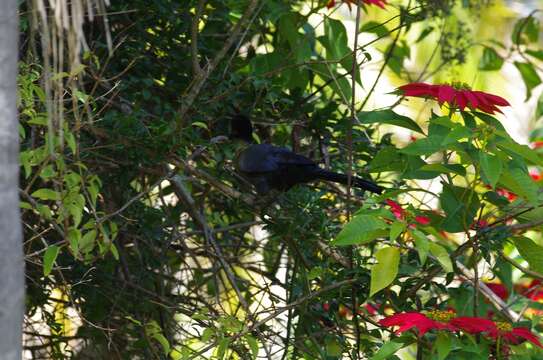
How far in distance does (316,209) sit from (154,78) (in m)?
0.86

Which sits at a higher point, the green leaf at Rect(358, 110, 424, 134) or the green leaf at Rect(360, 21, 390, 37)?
the green leaf at Rect(360, 21, 390, 37)

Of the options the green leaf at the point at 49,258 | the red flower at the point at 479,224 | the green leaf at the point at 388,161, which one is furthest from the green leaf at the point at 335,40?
the green leaf at the point at 49,258

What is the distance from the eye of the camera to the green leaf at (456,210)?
2.59 metres

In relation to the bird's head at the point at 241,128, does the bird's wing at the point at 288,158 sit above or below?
below

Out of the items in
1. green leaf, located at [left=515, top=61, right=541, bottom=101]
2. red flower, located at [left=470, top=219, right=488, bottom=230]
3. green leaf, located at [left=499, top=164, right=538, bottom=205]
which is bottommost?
green leaf, located at [left=499, top=164, right=538, bottom=205]

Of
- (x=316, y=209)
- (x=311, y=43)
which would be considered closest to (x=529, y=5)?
(x=311, y=43)

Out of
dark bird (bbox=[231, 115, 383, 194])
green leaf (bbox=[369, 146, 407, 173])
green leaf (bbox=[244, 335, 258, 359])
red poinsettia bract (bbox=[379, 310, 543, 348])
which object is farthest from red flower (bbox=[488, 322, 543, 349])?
dark bird (bbox=[231, 115, 383, 194])

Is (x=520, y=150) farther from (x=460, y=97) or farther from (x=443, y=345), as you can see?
A: (x=443, y=345)

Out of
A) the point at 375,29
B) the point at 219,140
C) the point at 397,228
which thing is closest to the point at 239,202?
the point at 219,140

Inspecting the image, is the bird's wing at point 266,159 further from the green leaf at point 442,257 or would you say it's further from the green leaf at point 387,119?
the green leaf at point 442,257

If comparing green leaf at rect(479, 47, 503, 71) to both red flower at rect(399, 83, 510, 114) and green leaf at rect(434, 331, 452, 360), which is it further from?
green leaf at rect(434, 331, 452, 360)

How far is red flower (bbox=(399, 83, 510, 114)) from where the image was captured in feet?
7.95

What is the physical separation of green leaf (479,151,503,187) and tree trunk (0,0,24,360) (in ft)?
3.75

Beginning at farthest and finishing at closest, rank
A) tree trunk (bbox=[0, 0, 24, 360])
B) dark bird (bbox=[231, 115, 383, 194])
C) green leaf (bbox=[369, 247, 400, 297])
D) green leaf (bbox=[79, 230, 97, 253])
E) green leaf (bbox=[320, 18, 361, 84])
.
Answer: green leaf (bbox=[320, 18, 361, 84]) → dark bird (bbox=[231, 115, 383, 194]) → green leaf (bbox=[79, 230, 97, 253]) → green leaf (bbox=[369, 247, 400, 297]) → tree trunk (bbox=[0, 0, 24, 360])
